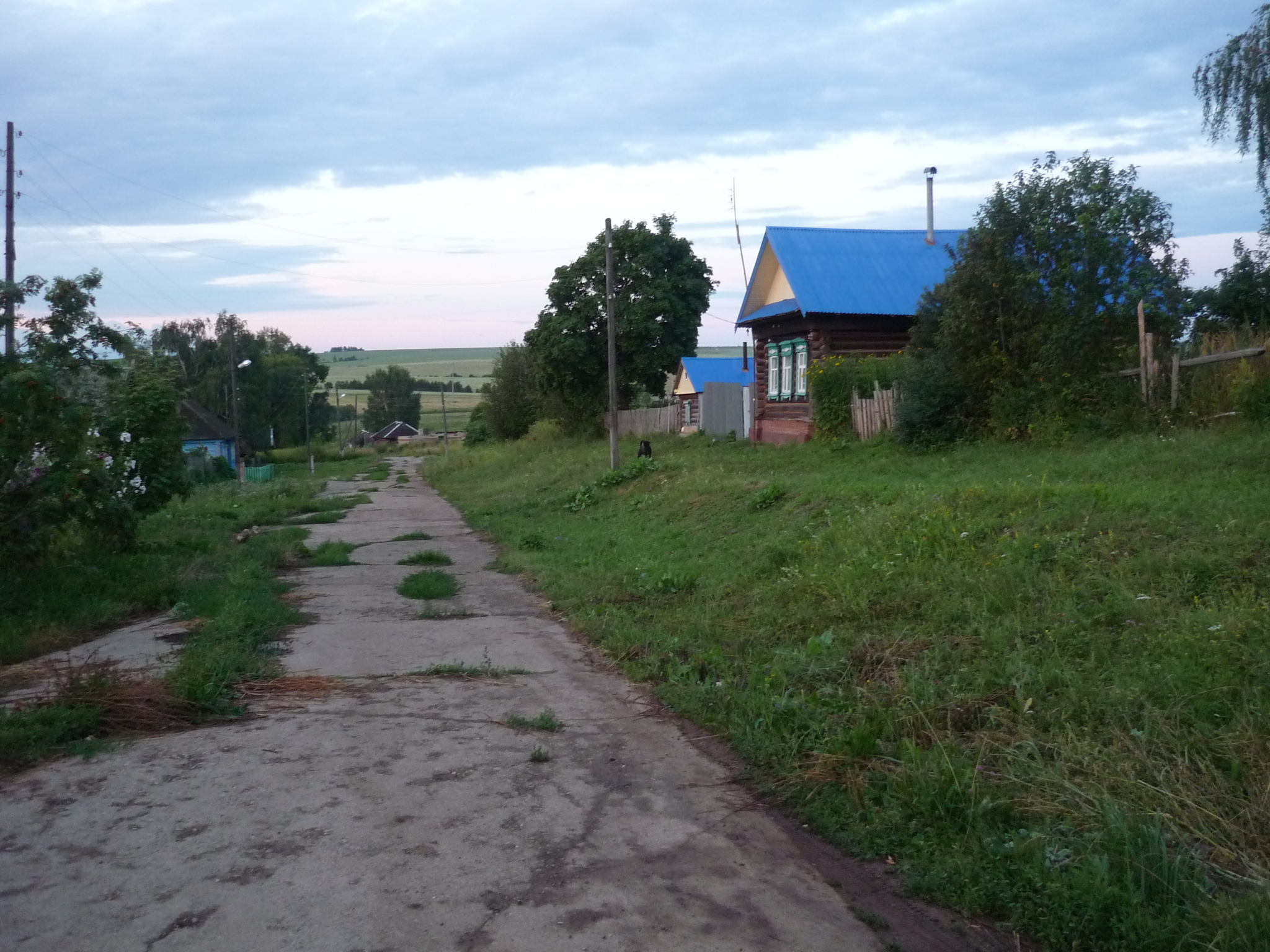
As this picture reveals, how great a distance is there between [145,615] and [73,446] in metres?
2.15

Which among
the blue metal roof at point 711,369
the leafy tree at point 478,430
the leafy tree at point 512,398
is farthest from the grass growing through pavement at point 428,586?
the leafy tree at point 478,430

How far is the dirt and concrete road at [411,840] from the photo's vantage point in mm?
4387

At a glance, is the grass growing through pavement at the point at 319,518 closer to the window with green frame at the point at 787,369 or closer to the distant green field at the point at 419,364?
the window with green frame at the point at 787,369

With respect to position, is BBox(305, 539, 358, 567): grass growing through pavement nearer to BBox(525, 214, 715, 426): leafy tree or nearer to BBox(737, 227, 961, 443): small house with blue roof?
BBox(737, 227, 961, 443): small house with blue roof

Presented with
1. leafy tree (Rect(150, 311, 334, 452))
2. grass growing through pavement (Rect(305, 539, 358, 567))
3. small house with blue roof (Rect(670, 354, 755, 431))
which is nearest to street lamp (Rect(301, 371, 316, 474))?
leafy tree (Rect(150, 311, 334, 452))

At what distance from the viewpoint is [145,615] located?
1230 centimetres

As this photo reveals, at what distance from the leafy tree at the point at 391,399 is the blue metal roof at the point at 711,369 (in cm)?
7574

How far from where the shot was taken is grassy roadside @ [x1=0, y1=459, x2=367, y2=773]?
23.2ft

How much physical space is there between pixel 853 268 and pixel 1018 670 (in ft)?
71.2

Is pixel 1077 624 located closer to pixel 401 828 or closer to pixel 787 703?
pixel 787 703

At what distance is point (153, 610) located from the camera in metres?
12.5

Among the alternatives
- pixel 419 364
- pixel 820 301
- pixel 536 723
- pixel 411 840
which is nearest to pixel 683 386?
pixel 820 301

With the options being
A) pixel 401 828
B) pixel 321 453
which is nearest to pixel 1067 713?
pixel 401 828

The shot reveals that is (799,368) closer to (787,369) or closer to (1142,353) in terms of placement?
(787,369)
